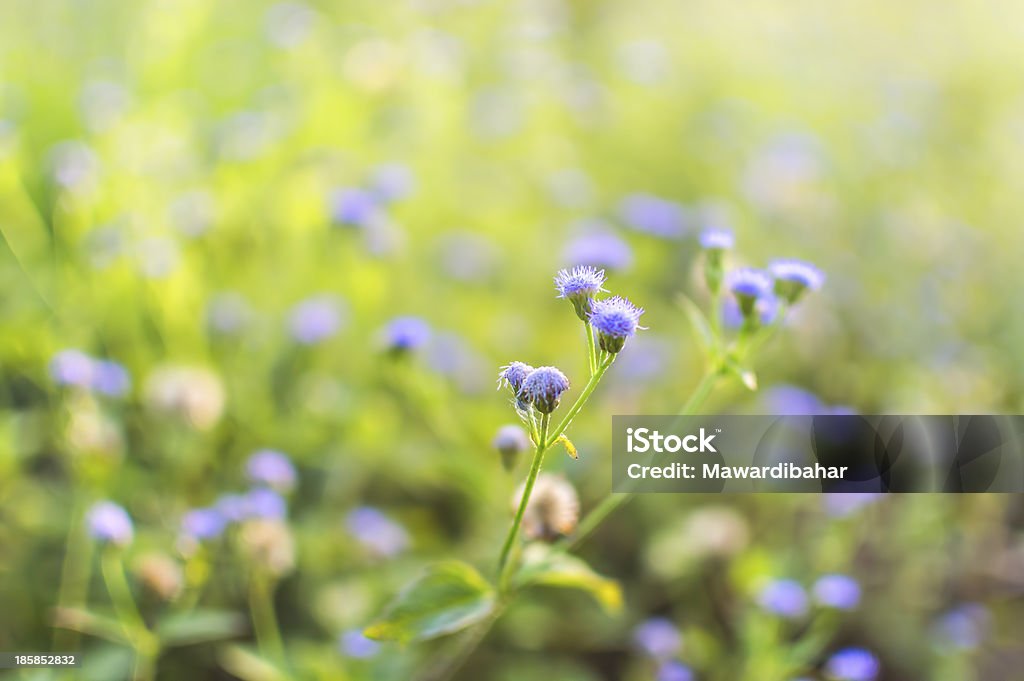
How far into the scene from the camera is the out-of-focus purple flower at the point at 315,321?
232 cm

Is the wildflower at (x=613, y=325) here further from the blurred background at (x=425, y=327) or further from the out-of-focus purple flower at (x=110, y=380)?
the out-of-focus purple flower at (x=110, y=380)

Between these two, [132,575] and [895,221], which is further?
[895,221]

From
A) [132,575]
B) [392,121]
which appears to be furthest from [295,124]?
[132,575]

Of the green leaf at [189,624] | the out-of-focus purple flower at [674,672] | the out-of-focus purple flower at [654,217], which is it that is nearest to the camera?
the green leaf at [189,624]

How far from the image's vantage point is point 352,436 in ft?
7.31

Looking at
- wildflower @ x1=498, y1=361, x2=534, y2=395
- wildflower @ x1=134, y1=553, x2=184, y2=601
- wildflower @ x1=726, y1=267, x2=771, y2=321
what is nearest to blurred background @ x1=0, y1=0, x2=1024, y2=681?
wildflower @ x1=134, y1=553, x2=184, y2=601

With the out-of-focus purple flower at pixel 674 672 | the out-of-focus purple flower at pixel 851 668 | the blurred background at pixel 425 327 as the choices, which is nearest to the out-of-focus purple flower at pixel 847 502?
the blurred background at pixel 425 327

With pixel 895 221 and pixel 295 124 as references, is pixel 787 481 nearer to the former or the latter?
pixel 895 221

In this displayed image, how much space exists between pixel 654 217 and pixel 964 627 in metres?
1.51

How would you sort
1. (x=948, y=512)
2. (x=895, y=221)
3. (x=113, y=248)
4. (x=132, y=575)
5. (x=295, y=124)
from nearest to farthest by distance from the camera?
(x=132, y=575)
(x=113, y=248)
(x=948, y=512)
(x=295, y=124)
(x=895, y=221)

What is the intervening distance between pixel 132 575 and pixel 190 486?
28 cm

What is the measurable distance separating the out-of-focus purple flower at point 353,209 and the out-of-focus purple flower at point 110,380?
64 cm

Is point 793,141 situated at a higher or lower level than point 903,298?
higher
